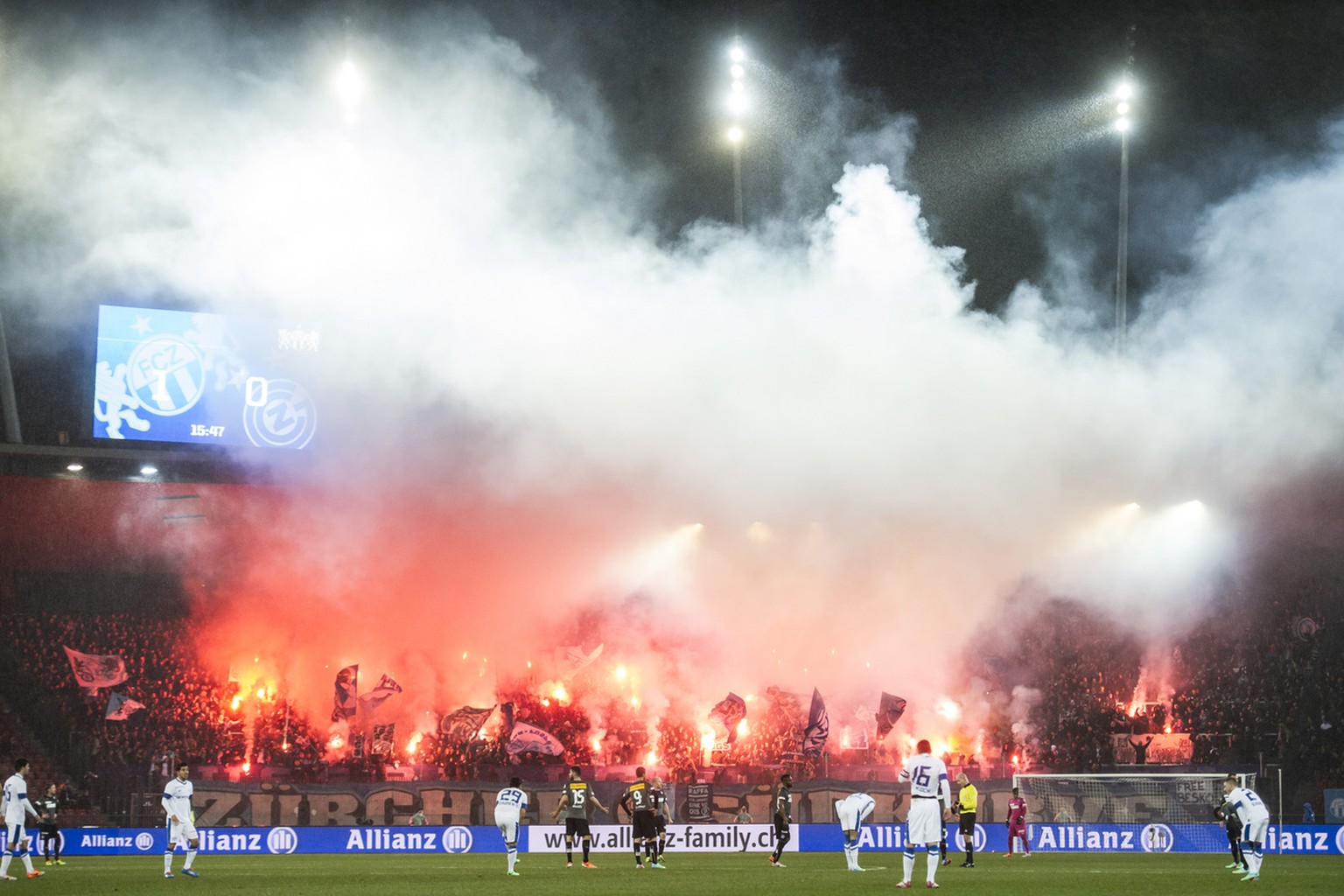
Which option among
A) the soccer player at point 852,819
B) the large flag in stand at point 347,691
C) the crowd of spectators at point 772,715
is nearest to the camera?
the soccer player at point 852,819

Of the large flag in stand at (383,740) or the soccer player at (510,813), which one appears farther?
the large flag in stand at (383,740)

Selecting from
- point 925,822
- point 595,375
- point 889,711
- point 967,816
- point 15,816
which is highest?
point 595,375

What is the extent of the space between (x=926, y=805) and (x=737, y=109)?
1885 centimetres

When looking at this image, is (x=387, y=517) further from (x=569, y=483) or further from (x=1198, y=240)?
(x=1198, y=240)

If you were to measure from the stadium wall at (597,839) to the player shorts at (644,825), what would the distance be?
6520 millimetres

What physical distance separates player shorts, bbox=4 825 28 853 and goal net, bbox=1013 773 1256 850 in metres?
19.5

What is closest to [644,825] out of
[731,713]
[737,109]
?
[731,713]

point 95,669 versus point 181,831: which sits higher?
point 95,669

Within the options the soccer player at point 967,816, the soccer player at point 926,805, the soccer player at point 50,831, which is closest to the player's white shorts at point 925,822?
the soccer player at point 926,805

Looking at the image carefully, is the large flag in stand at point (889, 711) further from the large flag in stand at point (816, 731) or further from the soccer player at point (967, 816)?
the soccer player at point (967, 816)

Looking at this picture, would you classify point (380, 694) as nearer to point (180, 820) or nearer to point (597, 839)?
point (597, 839)

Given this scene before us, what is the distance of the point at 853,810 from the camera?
939 inches

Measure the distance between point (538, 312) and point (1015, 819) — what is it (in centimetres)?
1585

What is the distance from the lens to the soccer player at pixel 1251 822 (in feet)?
64.4
